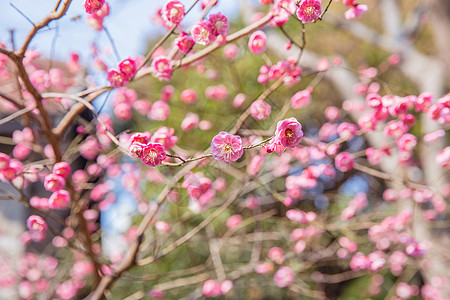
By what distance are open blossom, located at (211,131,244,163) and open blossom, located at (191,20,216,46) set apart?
39 centimetres

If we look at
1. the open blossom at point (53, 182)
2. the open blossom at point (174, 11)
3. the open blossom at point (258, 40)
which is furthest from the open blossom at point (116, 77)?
the open blossom at point (258, 40)

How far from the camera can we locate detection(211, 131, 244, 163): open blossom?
0.88 m

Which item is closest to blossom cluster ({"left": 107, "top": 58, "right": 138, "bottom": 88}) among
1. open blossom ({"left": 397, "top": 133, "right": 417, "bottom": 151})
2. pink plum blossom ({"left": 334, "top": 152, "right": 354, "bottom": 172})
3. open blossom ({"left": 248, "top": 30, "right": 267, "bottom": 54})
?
open blossom ({"left": 248, "top": 30, "right": 267, "bottom": 54})

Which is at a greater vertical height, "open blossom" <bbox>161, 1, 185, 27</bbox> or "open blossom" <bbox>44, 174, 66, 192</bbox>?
"open blossom" <bbox>161, 1, 185, 27</bbox>

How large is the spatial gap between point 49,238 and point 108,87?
2882 mm

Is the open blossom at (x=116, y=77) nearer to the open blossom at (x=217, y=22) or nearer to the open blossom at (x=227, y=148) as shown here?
the open blossom at (x=217, y=22)

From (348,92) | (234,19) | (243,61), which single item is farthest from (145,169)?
(234,19)

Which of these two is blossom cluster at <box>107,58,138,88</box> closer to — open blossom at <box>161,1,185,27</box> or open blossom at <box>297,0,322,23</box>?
open blossom at <box>161,1,185,27</box>

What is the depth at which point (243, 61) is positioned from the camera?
4727 mm

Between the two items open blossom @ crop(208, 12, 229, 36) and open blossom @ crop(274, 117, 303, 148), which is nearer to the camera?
open blossom @ crop(274, 117, 303, 148)

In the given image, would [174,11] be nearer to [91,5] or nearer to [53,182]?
[91,5]

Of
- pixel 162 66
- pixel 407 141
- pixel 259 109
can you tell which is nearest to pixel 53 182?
pixel 162 66

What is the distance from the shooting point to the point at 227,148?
889 millimetres

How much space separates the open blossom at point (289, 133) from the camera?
84 cm
